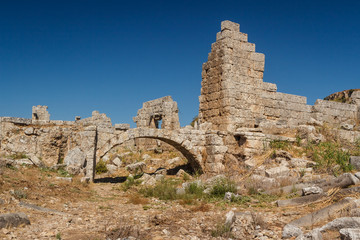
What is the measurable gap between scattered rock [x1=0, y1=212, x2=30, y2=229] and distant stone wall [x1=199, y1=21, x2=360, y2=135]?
319 inches

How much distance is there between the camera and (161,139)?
11.8m

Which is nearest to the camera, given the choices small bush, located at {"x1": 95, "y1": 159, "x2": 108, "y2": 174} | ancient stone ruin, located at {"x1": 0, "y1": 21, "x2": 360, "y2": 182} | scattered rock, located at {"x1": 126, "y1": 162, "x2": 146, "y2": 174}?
ancient stone ruin, located at {"x1": 0, "y1": 21, "x2": 360, "y2": 182}

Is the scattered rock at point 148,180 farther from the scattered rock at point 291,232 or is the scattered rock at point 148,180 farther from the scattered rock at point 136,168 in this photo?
the scattered rock at point 291,232

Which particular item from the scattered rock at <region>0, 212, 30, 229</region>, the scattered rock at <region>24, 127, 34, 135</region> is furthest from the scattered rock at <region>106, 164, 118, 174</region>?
the scattered rock at <region>0, 212, 30, 229</region>

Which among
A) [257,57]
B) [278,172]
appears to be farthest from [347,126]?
[278,172]

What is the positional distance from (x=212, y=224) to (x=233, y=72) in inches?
302

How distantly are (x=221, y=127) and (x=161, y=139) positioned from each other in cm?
222

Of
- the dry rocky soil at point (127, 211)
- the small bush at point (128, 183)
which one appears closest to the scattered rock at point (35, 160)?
the dry rocky soil at point (127, 211)

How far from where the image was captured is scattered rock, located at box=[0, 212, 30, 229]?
482 cm

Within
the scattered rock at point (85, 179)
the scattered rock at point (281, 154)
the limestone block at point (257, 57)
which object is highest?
the limestone block at point (257, 57)

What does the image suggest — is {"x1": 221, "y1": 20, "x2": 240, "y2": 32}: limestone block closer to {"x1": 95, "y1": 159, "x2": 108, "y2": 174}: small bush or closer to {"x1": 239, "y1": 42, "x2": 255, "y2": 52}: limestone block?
{"x1": 239, "y1": 42, "x2": 255, "y2": 52}: limestone block

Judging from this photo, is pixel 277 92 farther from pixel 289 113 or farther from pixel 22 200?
pixel 22 200

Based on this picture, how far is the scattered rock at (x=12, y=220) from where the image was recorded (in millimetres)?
4816

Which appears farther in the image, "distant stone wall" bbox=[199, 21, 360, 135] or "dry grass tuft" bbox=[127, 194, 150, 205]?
"distant stone wall" bbox=[199, 21, 360, 135]
